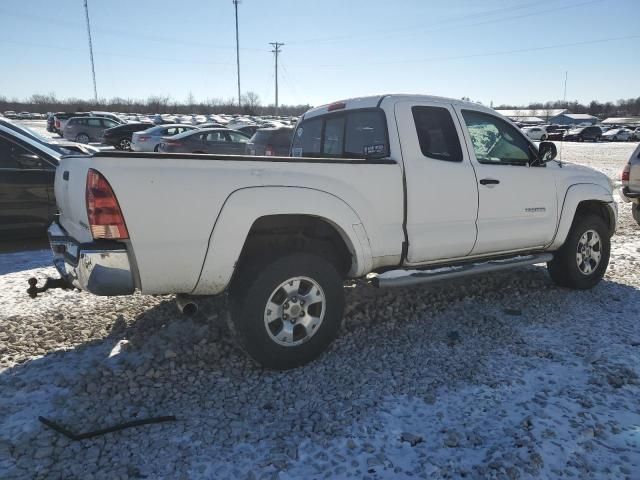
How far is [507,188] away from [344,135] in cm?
164

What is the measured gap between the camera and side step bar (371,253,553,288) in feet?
12.6

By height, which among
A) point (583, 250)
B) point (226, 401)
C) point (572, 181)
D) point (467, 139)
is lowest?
point (226, 401)

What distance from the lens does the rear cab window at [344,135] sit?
4137mm

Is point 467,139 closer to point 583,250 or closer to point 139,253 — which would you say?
point 583,250

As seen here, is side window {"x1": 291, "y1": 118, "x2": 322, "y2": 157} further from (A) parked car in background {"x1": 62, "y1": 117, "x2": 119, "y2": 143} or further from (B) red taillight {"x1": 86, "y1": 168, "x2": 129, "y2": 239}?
(A) parked car in background {"x1": 62, "y1": 117, "x2": 119, "y2": 143}

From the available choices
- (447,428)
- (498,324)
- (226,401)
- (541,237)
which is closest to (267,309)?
(226,401)

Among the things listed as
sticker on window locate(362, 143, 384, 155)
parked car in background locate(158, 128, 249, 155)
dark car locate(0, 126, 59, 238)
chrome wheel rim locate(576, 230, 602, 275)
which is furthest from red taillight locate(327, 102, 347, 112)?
parked car in background locate(158, 128, 249, 155)

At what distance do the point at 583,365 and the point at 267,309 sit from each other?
2416 mm

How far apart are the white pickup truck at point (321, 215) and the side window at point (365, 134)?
0.01 meters

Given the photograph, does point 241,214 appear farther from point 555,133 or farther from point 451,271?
point 555,133

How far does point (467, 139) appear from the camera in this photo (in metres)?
4.39

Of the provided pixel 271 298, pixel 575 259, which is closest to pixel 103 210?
pixel 271 298

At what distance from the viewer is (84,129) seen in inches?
1125

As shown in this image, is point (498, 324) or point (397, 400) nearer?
point (397, 400)
